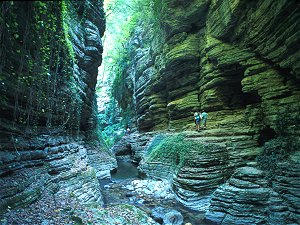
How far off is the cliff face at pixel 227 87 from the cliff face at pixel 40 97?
6980mm

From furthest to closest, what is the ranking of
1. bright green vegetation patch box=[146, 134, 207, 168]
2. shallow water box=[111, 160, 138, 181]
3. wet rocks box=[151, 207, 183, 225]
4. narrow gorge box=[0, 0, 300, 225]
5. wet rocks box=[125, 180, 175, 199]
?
1. shallow water box=[111, 160, 138, 181]
2. bright green vegetation patch box=[146, 134, 207, 168]
3. wet rocks box=[125, 180, 175, 199]
4. wet rocks box=[151, 207, 183, 225]
5. narrow gorge box=[0, 0, 300, 225]

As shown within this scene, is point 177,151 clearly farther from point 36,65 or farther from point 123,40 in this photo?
point 123,40

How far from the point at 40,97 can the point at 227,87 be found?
15.3m

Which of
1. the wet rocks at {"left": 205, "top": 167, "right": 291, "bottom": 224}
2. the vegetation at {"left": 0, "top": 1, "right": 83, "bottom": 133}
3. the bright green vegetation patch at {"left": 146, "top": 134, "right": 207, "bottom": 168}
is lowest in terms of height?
the wet rocks at {"left": 205, "top": 167, "right": 291, "bottom": 224}

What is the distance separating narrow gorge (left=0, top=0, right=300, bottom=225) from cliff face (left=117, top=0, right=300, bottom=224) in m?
0.08

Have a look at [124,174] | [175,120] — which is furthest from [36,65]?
[175,120]

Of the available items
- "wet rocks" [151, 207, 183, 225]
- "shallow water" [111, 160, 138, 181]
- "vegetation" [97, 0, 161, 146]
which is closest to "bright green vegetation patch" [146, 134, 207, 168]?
"shallow water" [111, 160, 138, 181]

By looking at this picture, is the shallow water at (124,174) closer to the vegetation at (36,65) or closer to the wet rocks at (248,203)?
the vegetation at (36,65)

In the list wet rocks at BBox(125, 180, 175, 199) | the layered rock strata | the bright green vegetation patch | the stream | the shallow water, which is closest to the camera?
the layered rock strata

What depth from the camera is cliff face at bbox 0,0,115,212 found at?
22.7ft

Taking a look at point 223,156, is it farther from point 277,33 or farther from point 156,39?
point 156,39

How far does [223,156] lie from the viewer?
1291 centimetres

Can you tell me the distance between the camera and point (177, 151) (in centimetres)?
1684

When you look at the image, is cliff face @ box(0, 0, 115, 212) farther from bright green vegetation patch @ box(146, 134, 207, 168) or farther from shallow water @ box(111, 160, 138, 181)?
bright green vegetation patch @ box(146, 134, 207, 168)
